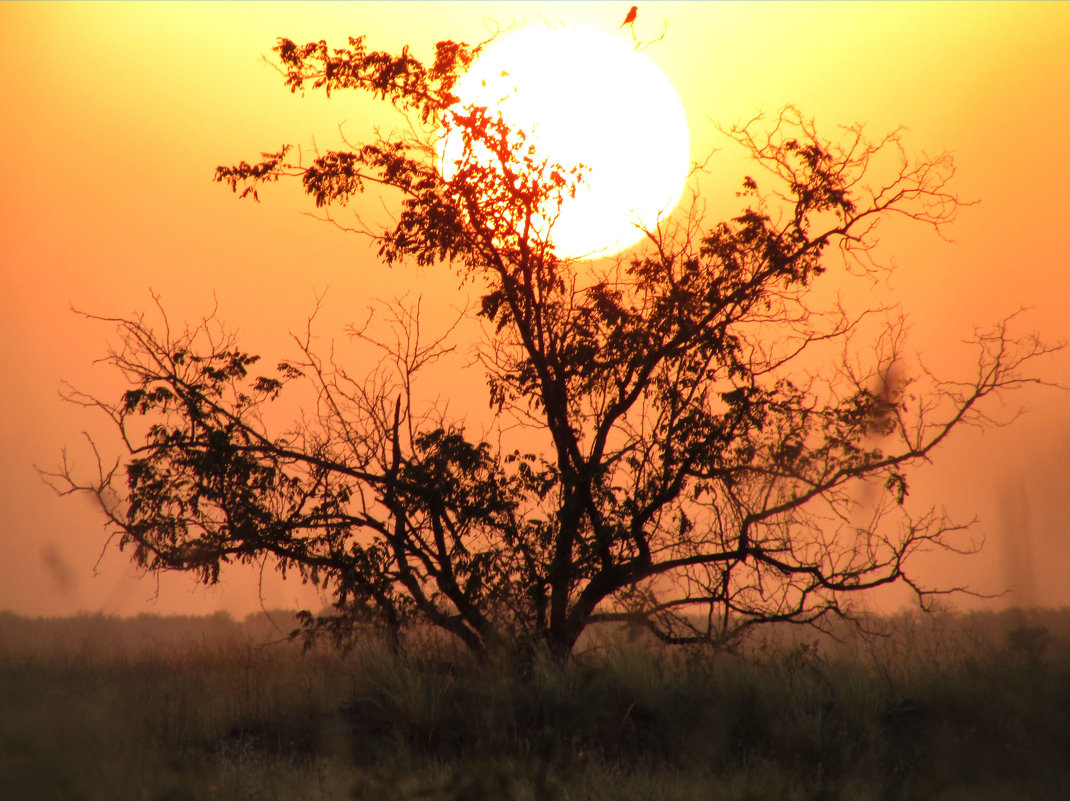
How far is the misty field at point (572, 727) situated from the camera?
748 cm

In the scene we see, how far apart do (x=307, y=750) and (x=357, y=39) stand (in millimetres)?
7519

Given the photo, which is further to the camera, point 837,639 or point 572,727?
point 837,639

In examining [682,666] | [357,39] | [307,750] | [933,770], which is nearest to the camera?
[933,770]

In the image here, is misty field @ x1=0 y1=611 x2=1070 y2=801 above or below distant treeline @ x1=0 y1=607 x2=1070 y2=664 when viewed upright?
below

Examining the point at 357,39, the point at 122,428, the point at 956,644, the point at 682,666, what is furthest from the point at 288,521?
the point at 956,644

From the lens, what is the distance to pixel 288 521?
11086mm

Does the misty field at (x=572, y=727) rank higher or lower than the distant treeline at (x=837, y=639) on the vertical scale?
lower

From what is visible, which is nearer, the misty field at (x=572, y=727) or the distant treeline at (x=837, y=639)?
the misty field at (x=572, y=727)

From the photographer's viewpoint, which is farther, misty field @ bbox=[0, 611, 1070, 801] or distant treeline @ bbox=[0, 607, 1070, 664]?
distant treeline @ bbox=[0, 607, 1070, 664]

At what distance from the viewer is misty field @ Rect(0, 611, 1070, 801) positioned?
748 centimetres

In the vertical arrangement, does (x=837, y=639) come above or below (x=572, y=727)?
above

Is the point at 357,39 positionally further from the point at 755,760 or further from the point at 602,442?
the point at 755,760

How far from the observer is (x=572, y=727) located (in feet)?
30.5

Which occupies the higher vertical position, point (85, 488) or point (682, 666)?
point (85, 488)
